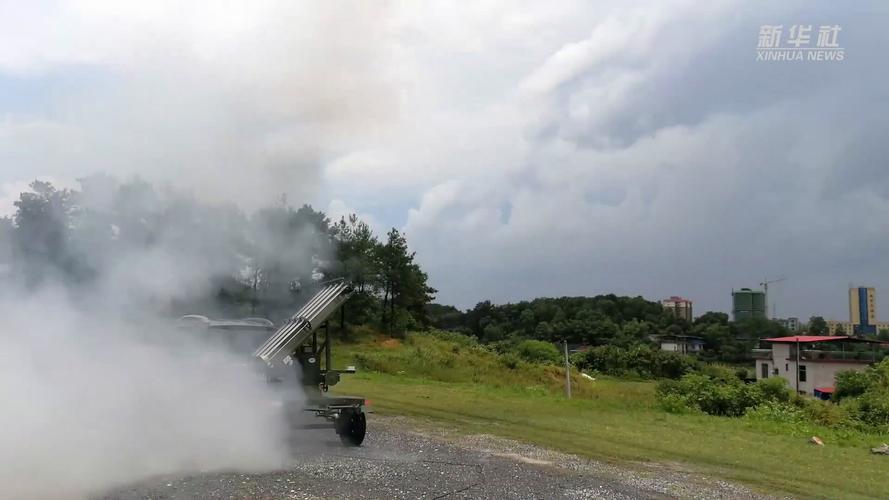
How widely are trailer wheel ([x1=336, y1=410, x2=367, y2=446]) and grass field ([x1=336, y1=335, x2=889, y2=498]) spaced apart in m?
4.06

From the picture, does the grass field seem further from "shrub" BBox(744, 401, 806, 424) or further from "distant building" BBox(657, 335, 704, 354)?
"distant building" BBox(657, 335, 704, 354)

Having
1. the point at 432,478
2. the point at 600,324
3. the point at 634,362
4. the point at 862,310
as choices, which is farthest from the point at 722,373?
the point at 862,310

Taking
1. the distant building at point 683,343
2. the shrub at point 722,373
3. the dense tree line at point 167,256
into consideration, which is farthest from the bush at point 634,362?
the dense tree line at point 167,256

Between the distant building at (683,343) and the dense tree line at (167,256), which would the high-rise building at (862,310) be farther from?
the dense tree line at (167,256)

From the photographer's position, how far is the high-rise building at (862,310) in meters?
116

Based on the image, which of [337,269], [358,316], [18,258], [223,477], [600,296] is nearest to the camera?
[223,477]

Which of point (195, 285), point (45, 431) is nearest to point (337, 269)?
point (195, 285)

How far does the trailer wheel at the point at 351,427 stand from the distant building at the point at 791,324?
297 feet

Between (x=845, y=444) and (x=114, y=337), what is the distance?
55.1 feet

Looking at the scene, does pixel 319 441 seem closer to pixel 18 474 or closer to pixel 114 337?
pixel 114 337

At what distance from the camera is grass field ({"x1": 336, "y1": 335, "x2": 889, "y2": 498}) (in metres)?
12.3

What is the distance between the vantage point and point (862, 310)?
Result: 117 m

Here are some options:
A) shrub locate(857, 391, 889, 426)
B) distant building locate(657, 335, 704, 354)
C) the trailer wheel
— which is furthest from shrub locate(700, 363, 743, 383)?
distant building locate(657, 335, 704, 354)

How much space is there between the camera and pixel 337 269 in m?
16.3
